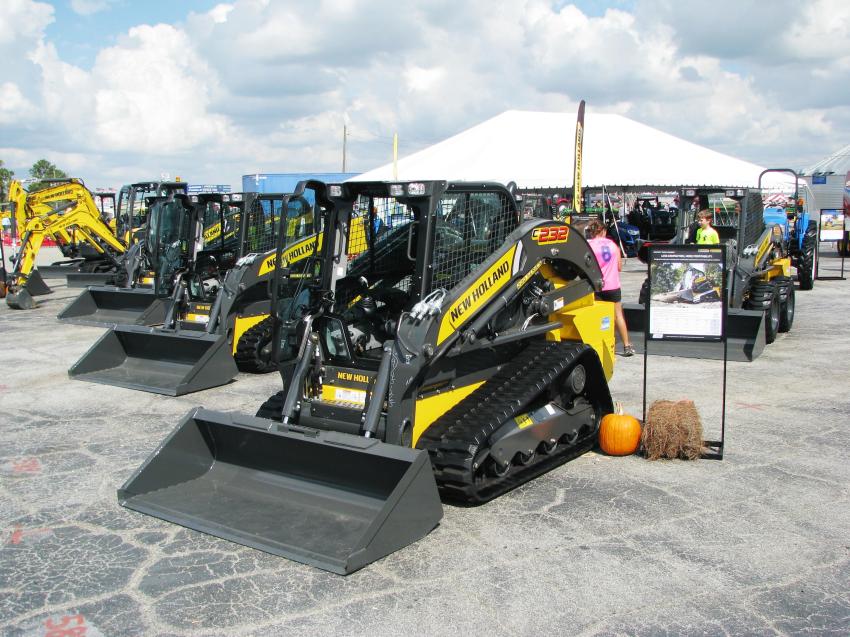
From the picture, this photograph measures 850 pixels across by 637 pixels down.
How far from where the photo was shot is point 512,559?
15.3ft

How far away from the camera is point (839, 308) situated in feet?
48.1

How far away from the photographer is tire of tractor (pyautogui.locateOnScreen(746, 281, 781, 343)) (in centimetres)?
1114

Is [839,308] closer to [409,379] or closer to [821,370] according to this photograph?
[821,370]

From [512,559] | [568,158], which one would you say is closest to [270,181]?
[568,158]

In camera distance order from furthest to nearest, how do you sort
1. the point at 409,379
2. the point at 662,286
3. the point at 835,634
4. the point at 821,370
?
1. the point at 821,370
2. the point at 662,286
3. the point at 409,379
4. the point at 835,634

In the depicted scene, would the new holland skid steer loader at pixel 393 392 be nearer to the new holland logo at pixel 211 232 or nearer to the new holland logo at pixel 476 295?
the new holland logo at pixel 476 295

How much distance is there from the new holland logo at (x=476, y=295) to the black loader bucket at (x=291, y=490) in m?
0.97

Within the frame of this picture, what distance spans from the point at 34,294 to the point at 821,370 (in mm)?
16963

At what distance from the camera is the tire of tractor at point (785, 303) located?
11.8m

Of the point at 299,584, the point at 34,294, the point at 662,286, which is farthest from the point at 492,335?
the point at 34,294

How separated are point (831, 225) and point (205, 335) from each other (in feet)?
58.1

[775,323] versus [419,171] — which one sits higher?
[419,171]

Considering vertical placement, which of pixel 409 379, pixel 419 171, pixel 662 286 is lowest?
pixel 409 379

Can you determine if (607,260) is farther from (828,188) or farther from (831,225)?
(828,188)
